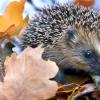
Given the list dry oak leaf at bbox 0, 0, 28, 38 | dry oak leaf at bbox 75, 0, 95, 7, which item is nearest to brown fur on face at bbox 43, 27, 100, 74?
dry oak leaf at bbox 0, 0, 28, 38

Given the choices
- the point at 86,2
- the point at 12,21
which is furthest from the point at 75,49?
the point at 86,2

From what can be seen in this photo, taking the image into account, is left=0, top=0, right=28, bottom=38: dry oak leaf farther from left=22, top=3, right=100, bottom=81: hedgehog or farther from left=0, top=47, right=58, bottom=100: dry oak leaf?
left=0, top=47, right=58, bottom=100: dry oak leaf

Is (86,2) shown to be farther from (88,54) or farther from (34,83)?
(34,83)

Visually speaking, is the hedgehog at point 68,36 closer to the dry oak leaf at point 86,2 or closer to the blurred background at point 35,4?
the blurred background at point 35,4

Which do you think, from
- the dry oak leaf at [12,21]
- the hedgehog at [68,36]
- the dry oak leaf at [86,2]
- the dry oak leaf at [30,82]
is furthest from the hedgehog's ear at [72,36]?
the dry oak leaf at [86,2]

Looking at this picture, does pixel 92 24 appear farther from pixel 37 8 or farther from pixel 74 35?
pixel 37 8

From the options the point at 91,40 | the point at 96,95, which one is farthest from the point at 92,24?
the point at 96,95
